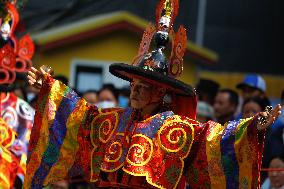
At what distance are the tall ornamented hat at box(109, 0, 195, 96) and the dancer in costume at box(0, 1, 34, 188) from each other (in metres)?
1.71

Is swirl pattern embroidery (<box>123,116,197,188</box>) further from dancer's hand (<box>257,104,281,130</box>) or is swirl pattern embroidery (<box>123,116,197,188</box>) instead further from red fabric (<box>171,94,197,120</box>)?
dancer's hand (<box>257,104,281,130</box>)

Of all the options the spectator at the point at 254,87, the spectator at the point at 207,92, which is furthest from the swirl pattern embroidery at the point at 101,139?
the spectator at the point at 207,92

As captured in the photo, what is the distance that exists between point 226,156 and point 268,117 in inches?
19.8

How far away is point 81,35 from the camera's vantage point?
13859 mm

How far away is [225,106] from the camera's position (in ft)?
28.0

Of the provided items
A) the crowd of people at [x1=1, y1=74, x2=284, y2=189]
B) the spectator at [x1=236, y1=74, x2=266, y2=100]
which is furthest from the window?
the spectator at [x1=236, y1=74, x2=266, y2=100]

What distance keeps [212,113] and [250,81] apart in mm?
556

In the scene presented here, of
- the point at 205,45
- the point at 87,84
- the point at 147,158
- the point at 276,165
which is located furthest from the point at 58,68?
the point at 147,158

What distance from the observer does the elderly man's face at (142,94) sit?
623 cm

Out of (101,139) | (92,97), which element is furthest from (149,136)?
(92,97)

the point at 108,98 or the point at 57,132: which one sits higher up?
the point at 108,98

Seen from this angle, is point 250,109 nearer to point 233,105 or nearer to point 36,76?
point 233,105

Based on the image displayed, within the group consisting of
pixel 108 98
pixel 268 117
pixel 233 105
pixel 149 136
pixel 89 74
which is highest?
pixel 89 74

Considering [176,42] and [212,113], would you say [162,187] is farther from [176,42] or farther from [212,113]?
[212,113]
